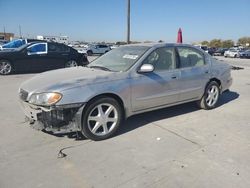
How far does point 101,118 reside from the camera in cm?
384

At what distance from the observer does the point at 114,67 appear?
4363mm

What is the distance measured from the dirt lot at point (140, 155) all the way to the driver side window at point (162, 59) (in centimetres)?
103

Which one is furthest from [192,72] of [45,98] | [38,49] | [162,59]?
[38,49]

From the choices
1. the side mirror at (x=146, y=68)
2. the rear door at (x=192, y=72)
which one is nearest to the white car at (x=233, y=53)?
the rear door at (x=192, y=72)

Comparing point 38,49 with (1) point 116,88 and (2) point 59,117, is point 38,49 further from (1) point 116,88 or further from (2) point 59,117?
(2) point 59,117

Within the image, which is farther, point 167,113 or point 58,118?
point 167,113

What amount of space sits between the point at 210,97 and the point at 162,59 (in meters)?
1.73

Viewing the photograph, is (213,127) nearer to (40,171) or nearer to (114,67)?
(114,67)

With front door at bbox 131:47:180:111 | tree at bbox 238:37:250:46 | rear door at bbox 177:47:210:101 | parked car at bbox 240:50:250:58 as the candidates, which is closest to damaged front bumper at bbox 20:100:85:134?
front door at bbox 131:47:180:111

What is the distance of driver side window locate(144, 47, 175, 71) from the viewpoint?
4468 millimetres

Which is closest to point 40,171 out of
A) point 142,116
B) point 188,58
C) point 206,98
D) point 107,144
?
point 107,144

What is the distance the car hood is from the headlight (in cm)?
7

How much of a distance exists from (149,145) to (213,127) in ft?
4.88

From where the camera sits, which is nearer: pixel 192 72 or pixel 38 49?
pixel 192 72
